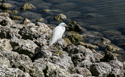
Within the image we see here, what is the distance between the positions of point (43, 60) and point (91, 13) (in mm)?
10980

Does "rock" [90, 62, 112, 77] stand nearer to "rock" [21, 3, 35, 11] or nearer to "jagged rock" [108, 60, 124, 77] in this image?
"jagged rock" [108, 60, 124, 77]

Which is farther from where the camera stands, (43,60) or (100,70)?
(100,70)

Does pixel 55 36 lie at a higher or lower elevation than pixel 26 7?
higher

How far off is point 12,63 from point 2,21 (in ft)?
23.0

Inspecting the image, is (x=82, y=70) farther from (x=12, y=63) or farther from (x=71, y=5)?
(x=71, y=5)

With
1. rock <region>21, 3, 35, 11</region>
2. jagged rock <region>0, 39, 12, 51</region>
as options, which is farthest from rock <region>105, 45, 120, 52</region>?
rock <region>21, 3, 35, 11</region>

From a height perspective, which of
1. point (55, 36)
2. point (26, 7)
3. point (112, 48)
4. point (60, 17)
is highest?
point (55, 36)

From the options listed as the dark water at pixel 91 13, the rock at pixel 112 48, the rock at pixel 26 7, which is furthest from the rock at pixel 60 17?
the rock at pixel 112 48

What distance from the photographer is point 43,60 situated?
6.62m

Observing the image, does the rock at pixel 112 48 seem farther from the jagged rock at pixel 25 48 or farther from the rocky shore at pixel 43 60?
the jagged rock at pixel 25 48

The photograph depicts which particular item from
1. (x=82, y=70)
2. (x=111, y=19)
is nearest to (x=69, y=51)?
(x=82, y=70)

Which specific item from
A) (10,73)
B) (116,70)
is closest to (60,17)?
(116,70)

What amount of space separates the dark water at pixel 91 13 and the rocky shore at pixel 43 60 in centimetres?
290

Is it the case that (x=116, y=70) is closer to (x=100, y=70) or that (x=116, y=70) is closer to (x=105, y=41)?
(x=100, y=70)
